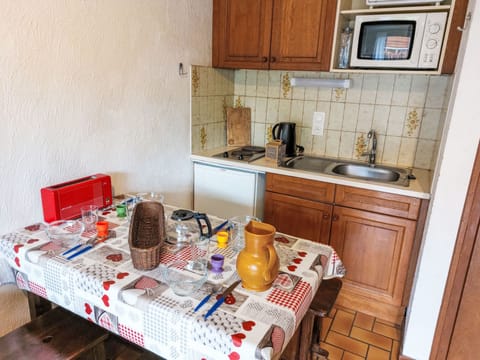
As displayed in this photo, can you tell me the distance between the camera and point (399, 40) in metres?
1.96

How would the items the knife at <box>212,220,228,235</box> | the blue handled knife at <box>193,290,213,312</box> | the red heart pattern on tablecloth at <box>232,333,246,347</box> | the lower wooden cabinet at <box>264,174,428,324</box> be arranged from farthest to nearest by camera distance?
1. the lower wooden cabinet at <box>264,174,428,324</box>
2. the knife at <box>212,220,228,235</box>
3. the blue handled knife at <box>193,290,213,312</box>
4. the red heart pattern on tablecloth at <box>232,333,246,347</box>

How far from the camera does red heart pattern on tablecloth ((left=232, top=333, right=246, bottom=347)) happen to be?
2.86ft

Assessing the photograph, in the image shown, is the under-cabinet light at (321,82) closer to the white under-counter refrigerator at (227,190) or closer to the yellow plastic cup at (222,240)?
the white under-counter refrigerator at (227,190)

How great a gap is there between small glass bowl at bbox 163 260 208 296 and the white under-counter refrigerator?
1.21 meters

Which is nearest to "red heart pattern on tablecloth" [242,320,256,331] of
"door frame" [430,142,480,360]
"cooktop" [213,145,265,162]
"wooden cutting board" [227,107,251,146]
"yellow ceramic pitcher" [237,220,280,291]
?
"yellow ceramic pitcher" [237,220,280,291]

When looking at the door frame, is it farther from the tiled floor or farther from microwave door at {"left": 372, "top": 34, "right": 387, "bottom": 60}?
microwave door at {"left": 372, "top": 34, "right": 387, "bottom": 60}

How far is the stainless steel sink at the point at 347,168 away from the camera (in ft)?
7.53

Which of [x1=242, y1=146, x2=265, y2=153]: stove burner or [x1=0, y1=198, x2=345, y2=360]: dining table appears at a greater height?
[x1=242, y1=146, x2=265, y2=153]: stove burner

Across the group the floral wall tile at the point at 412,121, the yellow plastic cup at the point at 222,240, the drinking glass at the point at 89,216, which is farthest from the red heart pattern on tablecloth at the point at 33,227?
the floral wall tile at the point at 412,121

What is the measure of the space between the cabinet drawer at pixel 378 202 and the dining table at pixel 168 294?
0.75 m

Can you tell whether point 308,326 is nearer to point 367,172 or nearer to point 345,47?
point 367,172

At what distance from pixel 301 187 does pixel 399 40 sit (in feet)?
3.34

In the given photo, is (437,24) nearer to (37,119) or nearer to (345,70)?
(345,70)

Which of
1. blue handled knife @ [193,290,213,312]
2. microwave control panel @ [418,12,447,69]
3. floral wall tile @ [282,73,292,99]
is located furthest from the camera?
floral wall tile @ [282,73,292,99]
